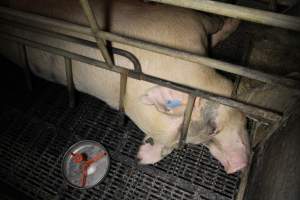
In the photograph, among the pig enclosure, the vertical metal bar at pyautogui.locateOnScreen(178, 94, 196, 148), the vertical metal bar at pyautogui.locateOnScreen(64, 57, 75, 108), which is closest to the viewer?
the vertical metal bar at pyautogui.locateOnScreen(178, 94, 196, 148)

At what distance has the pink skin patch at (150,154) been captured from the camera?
81.7 inches

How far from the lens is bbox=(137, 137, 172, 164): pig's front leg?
6.79ft

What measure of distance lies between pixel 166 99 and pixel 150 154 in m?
0.54

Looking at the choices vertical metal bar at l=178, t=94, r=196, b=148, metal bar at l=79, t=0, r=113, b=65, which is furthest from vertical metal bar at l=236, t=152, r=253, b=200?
metal bar at l=79, t=0, r=113, b=65

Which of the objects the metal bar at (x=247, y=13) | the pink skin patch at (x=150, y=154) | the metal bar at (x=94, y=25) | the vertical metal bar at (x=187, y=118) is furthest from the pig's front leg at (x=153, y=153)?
the metal bar at (x=247, y=13)

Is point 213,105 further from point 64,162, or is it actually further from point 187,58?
point 64,162

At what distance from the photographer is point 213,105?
5.65 ft

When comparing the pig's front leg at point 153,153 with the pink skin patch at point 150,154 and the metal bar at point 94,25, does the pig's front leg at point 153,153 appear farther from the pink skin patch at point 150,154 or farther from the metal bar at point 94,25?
the metal bar at point 94,25

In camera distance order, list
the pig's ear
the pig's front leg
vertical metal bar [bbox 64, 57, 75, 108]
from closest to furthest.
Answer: the pig's ear
vertical metal bar [bbox 64, 57, 75, 108]
the pig's front leg

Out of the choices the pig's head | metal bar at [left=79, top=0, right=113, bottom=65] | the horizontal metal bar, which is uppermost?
metal bar at [left=79, top=0, right=113, bottom=65]

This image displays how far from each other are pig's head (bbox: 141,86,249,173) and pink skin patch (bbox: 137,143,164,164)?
0.27 metres

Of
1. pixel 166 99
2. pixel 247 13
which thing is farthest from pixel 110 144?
pixel 247 13

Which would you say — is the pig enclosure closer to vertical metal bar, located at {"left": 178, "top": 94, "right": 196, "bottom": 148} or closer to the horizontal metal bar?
the horizontal metal bar

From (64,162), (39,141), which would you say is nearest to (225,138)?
(64,162)
